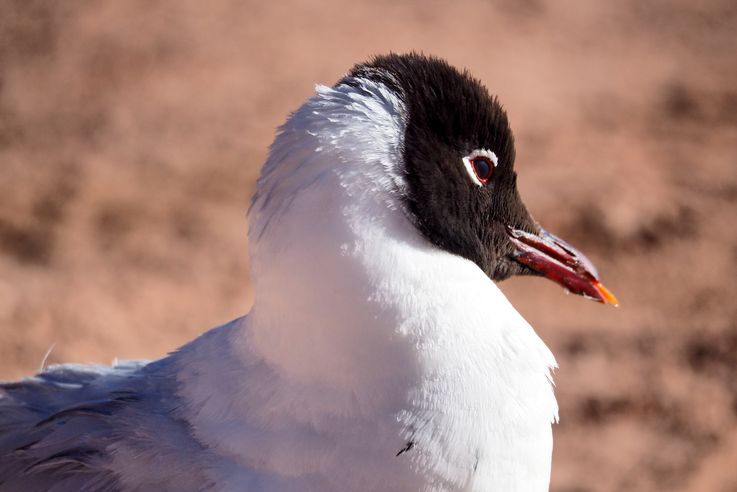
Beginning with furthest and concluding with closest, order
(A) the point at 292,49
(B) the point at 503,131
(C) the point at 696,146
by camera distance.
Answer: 1. (A) the point at 292,49
2. (C) the point at 696,146
3. (B) the point at 503,131

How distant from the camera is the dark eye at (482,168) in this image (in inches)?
75.9

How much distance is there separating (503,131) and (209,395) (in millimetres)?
838

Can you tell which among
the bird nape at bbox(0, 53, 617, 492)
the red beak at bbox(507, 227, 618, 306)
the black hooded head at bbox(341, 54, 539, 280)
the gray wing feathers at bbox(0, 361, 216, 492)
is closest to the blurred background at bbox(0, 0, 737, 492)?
the gray wing feathers at bbox(0, 361, 216, 492)

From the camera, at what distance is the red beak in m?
2.12

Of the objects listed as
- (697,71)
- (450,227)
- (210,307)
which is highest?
(697,71)

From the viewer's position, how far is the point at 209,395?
5.97ft

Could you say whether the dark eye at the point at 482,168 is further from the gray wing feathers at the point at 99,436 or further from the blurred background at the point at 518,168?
the blurred background at the point at 518,168

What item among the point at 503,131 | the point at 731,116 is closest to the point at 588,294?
the point at 503,131

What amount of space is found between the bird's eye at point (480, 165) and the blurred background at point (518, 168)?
1.76m

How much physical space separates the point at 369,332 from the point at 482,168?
0.50 meters

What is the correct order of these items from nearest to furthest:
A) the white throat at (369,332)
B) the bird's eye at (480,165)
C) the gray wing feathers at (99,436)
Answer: the white throat at (369,332)
the gray wing feathers at (99,436)
the bird's eye at (480,165)

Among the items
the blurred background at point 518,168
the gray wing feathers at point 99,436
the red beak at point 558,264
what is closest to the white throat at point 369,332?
the gray wing feathers at point 99,436

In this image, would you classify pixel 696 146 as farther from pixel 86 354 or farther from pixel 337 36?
pixel 86 354

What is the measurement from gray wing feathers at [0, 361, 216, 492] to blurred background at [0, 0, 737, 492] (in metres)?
1.26
